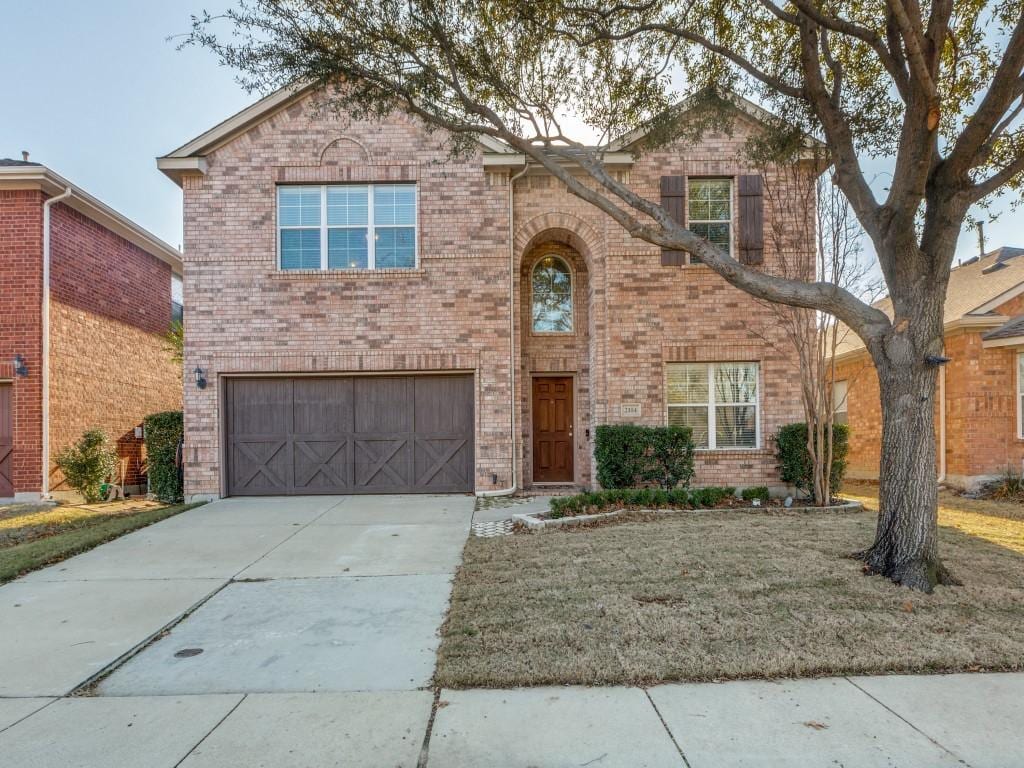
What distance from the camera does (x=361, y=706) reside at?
10.6 ft

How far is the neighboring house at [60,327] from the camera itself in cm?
1037

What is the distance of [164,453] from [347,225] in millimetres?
5302

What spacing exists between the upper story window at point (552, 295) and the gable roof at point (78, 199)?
8.94 metres

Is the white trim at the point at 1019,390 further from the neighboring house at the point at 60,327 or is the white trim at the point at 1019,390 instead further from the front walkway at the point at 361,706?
the neighboring house at the point at 60,327

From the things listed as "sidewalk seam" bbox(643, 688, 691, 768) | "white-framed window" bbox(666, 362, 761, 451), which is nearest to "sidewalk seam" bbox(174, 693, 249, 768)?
"sidewalk seam" bbox(643, 688, 691, 768)

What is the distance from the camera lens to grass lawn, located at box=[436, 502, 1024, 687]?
3.58m

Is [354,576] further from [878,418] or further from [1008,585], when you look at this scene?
[878,418]

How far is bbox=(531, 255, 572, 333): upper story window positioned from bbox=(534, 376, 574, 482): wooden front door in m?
1.09

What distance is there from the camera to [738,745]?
2.83 m

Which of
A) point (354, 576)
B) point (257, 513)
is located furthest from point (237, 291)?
point (354, 576)

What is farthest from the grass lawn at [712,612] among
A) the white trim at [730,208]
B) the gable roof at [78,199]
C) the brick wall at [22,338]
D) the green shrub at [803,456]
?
the gable roof at [78,199]

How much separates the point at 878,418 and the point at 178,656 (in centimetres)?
1455

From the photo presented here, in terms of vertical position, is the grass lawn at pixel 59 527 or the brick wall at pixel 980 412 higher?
the brick wall at pixel 980 412

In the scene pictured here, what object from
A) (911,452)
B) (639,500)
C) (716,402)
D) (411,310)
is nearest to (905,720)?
(911,452)
